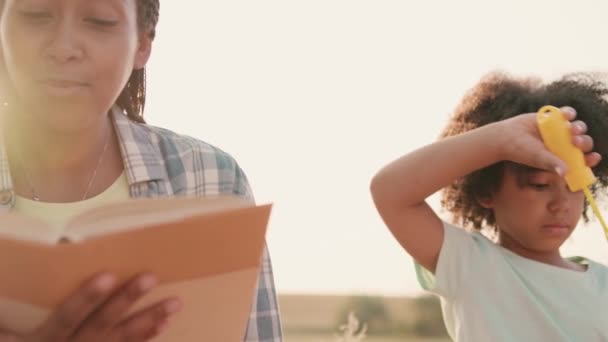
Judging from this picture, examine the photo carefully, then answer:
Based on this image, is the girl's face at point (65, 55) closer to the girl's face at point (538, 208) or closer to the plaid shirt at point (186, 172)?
the plaid shirt at point (186, 172)

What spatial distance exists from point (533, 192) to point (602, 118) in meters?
0.46

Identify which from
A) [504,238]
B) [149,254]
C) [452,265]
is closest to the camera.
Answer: [149,254]

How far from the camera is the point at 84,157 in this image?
2197mm

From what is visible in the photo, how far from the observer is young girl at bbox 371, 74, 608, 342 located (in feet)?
8.52

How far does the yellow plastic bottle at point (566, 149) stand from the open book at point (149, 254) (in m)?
1.09

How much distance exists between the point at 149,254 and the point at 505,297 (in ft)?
4.62

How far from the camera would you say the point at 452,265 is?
2.62 metres

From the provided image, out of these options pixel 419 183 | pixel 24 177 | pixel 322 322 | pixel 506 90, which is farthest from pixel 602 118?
pixel 322 322

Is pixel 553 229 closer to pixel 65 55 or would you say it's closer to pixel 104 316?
pixel 65 55

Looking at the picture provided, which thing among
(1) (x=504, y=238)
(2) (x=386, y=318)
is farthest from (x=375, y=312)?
(1) (x=504, y=238)

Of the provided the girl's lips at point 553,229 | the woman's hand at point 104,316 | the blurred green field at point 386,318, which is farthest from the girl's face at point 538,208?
the blurred green field at point 386,318

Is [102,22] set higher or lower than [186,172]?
higher

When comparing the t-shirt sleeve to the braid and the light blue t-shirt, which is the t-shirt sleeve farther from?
the braid

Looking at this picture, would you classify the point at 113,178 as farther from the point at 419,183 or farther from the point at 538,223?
the point at 538,223
